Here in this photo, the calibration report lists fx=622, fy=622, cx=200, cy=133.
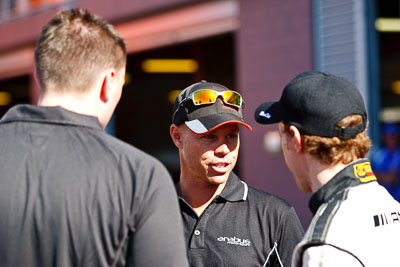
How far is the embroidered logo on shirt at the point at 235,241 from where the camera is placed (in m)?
3.00

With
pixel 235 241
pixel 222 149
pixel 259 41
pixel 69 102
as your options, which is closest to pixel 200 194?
pixel 222 149

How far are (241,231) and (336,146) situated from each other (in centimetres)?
86

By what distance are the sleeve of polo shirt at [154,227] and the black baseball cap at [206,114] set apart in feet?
3.40

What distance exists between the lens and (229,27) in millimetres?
10547

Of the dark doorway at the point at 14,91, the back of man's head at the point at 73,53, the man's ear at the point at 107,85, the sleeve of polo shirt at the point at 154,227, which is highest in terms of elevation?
the back of man's head at the point at 73,53

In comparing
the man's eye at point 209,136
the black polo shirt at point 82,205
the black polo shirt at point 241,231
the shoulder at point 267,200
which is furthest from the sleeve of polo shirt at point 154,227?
the man's eye at point 209,136

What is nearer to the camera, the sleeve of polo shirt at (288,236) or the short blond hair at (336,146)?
the short blond hair at (336,146)

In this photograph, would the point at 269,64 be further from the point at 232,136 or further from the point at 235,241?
the point at 235,241

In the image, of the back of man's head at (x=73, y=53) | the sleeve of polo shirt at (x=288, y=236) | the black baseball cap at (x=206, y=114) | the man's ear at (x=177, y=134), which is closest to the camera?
the back of man's head at (x=73, y=53)

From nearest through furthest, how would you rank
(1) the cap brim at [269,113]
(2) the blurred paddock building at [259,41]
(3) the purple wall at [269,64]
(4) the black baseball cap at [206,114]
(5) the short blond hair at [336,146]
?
(5) the short blond hair at [336,146]
(1) the cap brim at [269,113]
(4) the black baseball cap at [206,114]
(2) the blurred paddock building at [259,41]
(3) the purple wall at [269,64]

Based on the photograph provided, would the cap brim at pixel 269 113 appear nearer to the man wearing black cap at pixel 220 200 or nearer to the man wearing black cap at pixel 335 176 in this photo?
the man wearing black cap at pixel 335 176

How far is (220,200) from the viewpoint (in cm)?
322

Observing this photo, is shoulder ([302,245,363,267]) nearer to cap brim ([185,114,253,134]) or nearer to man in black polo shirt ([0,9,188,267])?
man in black polo shirt ([0,9,188,267])

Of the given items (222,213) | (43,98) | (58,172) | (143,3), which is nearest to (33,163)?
(58,172)
